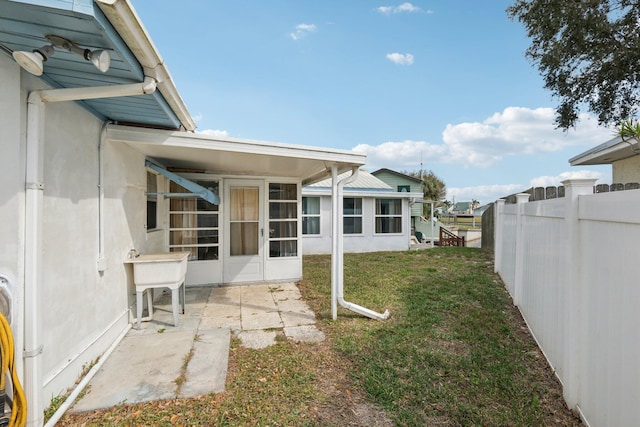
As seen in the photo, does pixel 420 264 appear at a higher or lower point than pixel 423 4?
lower

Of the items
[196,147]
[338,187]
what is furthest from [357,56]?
[196,147]

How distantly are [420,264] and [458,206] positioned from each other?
138 ft

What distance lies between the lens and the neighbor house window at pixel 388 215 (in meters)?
12.2

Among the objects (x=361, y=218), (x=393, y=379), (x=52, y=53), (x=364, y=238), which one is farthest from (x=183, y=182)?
(x=364, y=238)

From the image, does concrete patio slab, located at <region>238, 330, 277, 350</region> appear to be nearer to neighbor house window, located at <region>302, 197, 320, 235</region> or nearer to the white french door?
the white french door

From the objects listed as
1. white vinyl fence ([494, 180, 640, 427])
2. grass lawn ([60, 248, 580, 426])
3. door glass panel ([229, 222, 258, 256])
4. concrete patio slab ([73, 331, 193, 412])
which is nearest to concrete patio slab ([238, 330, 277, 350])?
grass lawn ([60, 248, 580, 426])

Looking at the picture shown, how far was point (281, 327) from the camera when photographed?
4.09 m

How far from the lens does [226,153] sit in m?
3.98

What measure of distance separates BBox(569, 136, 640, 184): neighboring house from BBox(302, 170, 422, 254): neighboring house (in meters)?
5.32

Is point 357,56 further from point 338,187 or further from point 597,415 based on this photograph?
point 597,415

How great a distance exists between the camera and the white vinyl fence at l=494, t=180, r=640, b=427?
60.6 inches

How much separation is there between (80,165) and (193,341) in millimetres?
2223

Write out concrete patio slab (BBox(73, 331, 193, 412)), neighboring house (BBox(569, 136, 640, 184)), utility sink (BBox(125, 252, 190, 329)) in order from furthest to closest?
1. neighboring house (BBox(569, 136, 640, 184))
2. utility sink (BBox(125, 252, 190, 329))
3. concrete patio slab (BBox(73, 331, 193, 412))

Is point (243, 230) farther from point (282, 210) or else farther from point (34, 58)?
point (34, 58)
